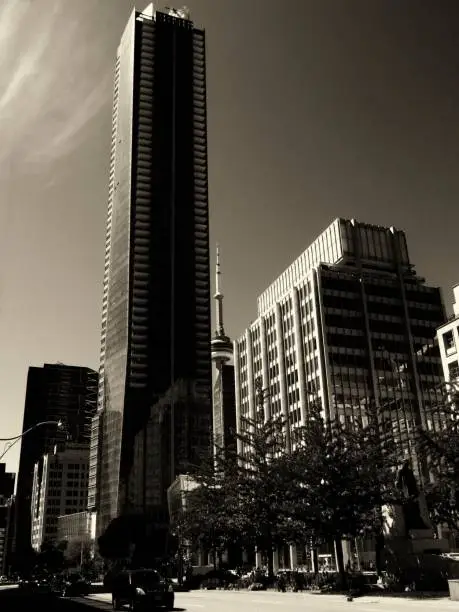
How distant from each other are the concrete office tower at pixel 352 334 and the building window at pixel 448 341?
18.8m

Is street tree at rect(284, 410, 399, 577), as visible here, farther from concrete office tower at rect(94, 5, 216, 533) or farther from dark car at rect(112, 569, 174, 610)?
concrete office tower at rect(94, 5, 216, 533)

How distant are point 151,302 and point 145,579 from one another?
154057mm

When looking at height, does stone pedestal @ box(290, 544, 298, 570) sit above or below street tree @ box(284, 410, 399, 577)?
below

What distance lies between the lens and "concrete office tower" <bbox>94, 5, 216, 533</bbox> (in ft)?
570

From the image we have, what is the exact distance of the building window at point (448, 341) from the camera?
85.9 m

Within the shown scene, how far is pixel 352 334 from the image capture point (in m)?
116

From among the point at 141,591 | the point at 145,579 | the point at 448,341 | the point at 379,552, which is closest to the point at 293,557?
the point at 448,341

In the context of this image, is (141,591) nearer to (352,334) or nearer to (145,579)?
(145,579)

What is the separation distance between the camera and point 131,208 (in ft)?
606

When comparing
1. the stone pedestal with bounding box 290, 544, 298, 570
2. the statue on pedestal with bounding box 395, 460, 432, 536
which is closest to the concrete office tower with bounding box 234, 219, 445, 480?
the stone pedestal with bounding box 290, 544, 298, 570

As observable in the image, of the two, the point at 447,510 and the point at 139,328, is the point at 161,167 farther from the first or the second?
the point at 447,510

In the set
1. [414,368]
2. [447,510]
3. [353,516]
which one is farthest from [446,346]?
[353,516]

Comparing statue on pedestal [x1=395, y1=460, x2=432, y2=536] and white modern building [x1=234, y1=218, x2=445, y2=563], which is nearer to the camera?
statue on pedestal [x1=395, y1=460, x2=432, y2=536]

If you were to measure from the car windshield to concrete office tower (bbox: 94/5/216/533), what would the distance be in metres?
143
